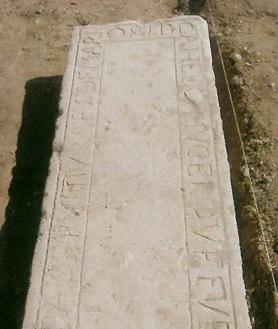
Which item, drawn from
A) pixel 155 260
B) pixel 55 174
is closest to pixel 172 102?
pixel 55 174

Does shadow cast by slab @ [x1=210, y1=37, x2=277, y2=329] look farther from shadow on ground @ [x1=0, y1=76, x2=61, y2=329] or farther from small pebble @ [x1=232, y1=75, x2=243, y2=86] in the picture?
shadow on ground @ [x1=0, y1=76, x2=61, y2=329]

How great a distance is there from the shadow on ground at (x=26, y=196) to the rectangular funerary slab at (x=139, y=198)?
1.98 feet

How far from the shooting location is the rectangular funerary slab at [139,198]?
286 cm

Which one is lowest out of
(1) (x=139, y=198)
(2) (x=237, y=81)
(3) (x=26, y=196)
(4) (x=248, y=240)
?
(3) (x=26, y=196)

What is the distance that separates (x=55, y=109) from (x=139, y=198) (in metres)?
1.71

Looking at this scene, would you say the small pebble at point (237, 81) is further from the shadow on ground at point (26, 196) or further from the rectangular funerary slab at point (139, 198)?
the shadow on ground at point (26, 196)

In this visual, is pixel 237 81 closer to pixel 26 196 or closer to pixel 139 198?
pixel 139 198

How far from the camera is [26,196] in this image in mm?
4066

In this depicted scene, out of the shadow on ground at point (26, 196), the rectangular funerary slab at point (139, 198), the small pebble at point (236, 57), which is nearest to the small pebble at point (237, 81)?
the small pebble at point (236, 57)

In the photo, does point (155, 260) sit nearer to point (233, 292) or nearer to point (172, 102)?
point (233, 292)

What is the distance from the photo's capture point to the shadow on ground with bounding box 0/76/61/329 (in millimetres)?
3568

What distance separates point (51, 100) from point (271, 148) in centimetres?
197

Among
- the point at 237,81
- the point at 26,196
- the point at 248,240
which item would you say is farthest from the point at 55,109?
the point at 248,240

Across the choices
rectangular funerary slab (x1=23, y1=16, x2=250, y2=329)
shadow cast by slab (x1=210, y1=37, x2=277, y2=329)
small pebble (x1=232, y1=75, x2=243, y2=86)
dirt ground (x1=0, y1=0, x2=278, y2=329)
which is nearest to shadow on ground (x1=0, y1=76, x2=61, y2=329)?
dirt ground (x1=0, y1=0, x2=278, y2=329)
